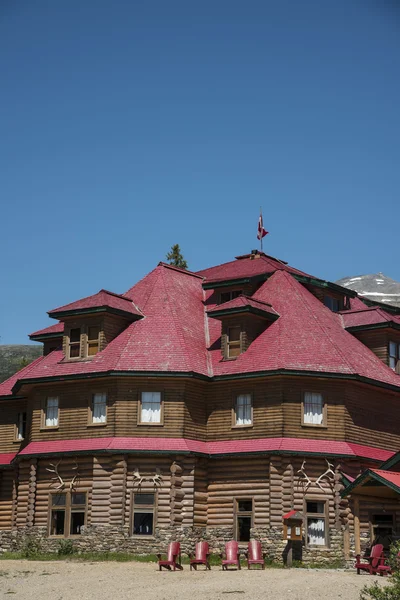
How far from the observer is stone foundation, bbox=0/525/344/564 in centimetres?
4081

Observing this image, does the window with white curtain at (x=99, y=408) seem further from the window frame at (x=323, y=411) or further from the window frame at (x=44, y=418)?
the window frame at (x=323, y=411)

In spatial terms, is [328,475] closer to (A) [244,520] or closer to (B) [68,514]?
(A) [244,520]

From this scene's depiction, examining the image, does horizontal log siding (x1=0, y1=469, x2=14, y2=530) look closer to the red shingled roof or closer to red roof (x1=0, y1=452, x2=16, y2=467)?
red roof (x1=0, y1=452, x2=16, y2=467)

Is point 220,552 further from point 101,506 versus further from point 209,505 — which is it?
point 101,506

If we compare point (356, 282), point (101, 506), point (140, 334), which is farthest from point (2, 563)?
point (356, 282)

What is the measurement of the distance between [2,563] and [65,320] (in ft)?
42.1

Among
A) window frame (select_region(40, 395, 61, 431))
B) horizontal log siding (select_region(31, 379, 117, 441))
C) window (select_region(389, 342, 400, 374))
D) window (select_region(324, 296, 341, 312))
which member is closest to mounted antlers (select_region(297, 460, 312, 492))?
horizontal log siding (select_region(31, 379, 117, 441))

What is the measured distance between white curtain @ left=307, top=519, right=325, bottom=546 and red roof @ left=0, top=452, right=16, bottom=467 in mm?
17011

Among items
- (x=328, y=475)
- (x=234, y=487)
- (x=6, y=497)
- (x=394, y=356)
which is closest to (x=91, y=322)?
→ (x=234, y=487)

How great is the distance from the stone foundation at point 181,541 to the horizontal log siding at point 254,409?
4.37 m

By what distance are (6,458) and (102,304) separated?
1076cm

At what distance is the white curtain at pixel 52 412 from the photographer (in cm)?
4600

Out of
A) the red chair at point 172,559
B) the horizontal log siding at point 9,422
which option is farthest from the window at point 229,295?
the red chair at point 172,559

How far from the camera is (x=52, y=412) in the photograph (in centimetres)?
4625
